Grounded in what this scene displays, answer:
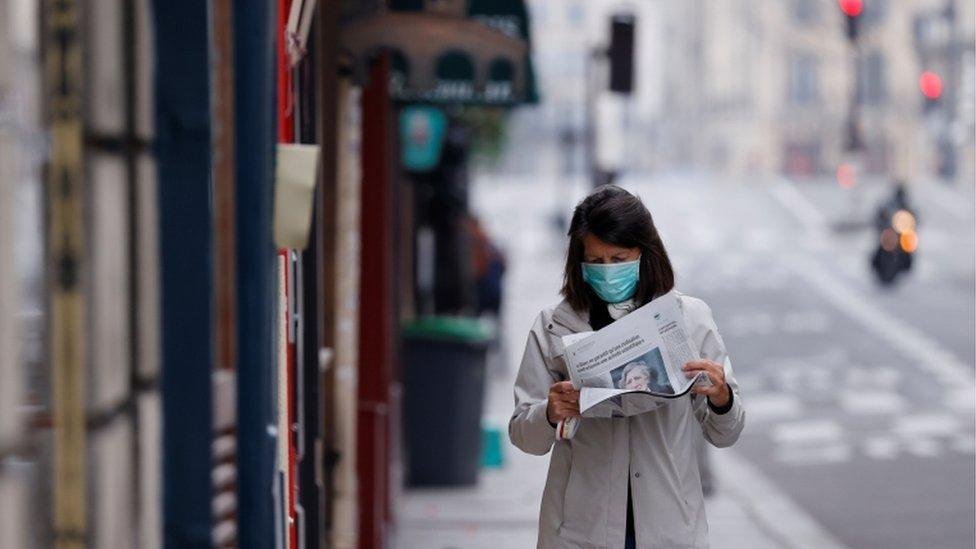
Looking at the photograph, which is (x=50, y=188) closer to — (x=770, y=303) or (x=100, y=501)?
(x=100, y=501)

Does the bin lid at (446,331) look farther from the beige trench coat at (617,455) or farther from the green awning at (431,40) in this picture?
the beige trench coat at (617,455)

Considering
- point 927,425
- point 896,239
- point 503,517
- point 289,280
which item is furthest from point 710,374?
point 896,239

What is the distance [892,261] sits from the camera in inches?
1035

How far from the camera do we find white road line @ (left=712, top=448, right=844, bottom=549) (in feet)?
37.8

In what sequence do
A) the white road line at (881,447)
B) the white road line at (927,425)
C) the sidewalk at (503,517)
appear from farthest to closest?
the white road line at (927,425) < the white road line at (881,447) < the sidewalk at (503,517)

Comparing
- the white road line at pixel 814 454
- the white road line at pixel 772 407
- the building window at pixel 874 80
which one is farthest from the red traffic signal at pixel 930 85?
the building window at pixel 874 80

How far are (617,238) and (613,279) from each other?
108 millimetres

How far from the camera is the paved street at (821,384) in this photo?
12.3 m

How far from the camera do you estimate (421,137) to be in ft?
63.6

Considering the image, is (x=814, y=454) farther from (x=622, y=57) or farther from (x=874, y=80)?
(x=874, y=80)

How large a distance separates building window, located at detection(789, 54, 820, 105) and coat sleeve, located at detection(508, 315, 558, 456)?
4148 inches

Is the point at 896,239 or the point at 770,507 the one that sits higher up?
the point at 896,239

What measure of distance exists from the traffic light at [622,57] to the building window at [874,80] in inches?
3416

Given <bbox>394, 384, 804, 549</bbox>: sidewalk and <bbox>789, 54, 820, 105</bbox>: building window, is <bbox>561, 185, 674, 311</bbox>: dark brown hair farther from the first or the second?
<bbox>789, 54, 820, 105</bbox>: building window
